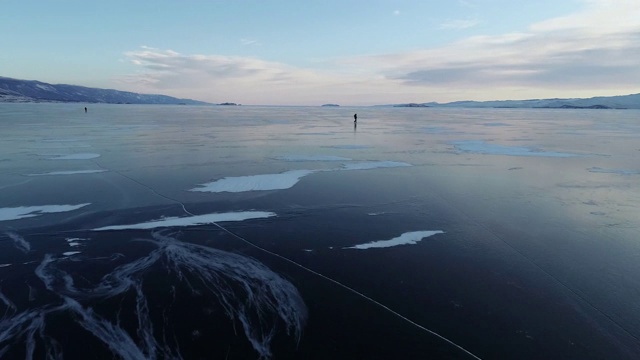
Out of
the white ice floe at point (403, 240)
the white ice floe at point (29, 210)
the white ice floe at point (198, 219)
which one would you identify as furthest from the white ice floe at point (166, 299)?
the white ice floe at point (29, 210)

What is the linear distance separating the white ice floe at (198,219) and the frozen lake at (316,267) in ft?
0.15

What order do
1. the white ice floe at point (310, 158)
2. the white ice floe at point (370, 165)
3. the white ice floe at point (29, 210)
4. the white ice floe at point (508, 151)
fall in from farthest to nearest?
the white ice floe at point (508, 151) < the white ice floe at point (310, 158) < the white ice floe at point (370, 165) < the white ice floe at point (29, 210)

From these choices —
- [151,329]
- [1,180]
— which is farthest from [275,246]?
[1,180]

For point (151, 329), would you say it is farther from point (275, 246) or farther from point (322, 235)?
point (322, 235)

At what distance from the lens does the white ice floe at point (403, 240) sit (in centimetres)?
527

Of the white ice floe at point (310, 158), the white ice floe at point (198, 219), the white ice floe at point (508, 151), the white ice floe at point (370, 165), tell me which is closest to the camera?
the white ice floe at point (198, 219)

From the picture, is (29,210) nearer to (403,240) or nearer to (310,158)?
(403,240)

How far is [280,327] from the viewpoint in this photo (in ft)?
11.4

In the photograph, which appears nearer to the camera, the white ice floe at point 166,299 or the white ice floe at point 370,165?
the white ice floe at point 166,299

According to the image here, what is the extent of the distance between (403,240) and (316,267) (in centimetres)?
155

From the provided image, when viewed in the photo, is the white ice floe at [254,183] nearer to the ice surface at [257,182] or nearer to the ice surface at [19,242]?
the ice surface at [257,182]

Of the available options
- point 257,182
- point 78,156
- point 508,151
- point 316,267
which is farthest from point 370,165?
point 78,156

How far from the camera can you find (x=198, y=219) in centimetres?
624

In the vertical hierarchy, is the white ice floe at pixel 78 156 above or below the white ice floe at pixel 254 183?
above
